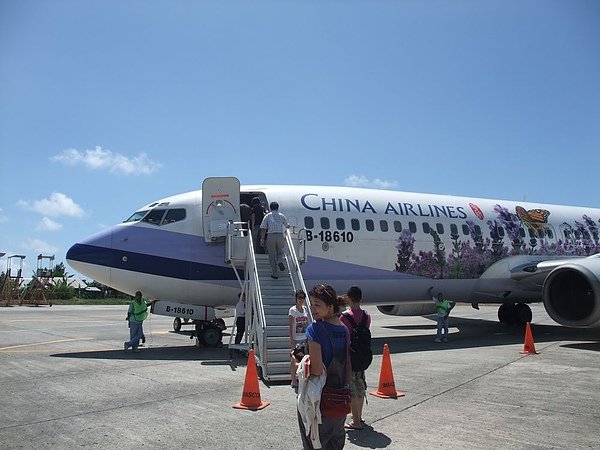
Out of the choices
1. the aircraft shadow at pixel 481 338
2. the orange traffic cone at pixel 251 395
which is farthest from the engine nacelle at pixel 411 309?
the orange traffic cone at pixel 251 395

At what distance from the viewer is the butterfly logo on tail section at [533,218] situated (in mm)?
19078

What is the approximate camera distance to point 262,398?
801cm

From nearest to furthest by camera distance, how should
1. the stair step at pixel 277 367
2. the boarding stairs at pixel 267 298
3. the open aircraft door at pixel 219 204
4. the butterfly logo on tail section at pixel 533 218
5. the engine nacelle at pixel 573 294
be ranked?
the stair step at pixel 277 367, the boarding stairs at pixel 267 298, the open aircraft door at pixel 219 204, the engine nacelle at pixel 573 294, the butterfly logo on tail section at pixel 533 218

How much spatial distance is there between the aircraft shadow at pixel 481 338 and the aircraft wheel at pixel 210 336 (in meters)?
3.96

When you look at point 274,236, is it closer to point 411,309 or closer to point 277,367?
point 277,367

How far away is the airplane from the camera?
517 inches

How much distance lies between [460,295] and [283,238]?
7.67 m

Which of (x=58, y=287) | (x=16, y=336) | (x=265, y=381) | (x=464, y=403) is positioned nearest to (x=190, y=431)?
(x=265, y=381)

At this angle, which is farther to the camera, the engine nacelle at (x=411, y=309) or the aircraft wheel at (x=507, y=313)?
the aircraft wheel at (x=507, y=313)

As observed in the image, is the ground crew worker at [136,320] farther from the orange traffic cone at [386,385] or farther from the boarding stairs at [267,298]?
the orange traffic cone at [386,385]

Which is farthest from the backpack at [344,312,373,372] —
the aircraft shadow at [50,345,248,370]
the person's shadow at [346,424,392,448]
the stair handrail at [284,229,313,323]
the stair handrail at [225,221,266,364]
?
the aircraft shadow at [50,345,248,370]

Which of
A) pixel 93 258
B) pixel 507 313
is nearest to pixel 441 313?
pixel 507 313

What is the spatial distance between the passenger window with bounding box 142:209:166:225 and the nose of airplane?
3.58ft

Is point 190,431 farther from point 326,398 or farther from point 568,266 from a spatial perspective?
point 568,266
